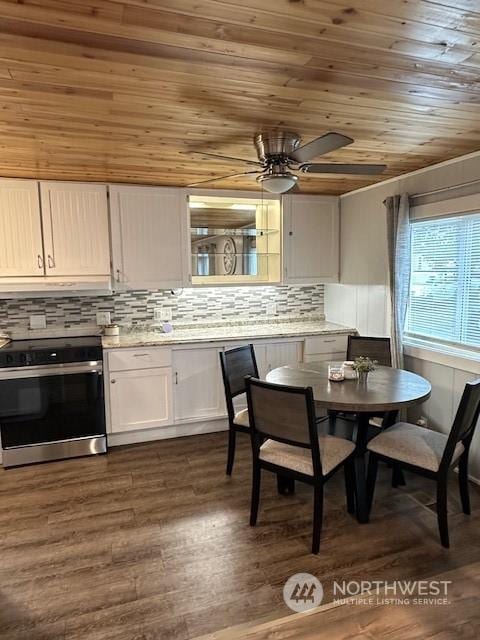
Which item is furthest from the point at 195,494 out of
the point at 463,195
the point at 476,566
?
the point at 463,195

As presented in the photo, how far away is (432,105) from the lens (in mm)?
2064

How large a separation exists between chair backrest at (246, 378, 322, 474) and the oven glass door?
1.66 m

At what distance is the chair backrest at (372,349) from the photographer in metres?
3.52

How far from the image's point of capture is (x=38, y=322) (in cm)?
382

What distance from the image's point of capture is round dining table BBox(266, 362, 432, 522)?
2.35 meters

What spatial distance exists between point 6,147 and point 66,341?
1657 millimetres

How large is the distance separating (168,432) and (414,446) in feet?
7.30

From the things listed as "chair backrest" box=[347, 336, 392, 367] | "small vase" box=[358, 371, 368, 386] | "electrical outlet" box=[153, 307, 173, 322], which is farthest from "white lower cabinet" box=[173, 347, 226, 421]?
"small vase" box=[358, 371, 368, 386]

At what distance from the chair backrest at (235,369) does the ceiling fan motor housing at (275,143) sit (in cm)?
146

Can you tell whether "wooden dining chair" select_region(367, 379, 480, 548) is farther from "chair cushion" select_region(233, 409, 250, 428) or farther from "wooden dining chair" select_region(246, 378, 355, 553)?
"chair cushion" select_region(233, 409, 250, 428)

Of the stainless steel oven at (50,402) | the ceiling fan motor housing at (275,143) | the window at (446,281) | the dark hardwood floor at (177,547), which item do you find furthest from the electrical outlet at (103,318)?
the window at (446,281)

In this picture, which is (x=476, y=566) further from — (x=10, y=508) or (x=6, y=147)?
(x=6, y=147)

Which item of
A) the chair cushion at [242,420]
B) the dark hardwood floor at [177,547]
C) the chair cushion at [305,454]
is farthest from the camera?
the chair cushion at [242,420]

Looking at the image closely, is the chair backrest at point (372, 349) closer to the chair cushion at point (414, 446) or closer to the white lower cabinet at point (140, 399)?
the chair cushion at point (414, 446)
